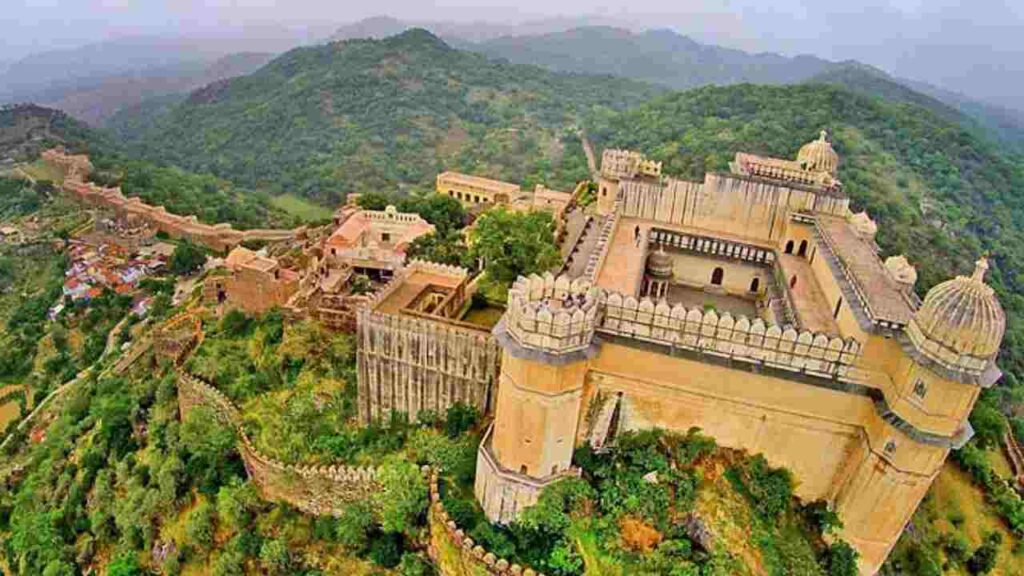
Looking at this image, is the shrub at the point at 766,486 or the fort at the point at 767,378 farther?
the shrub at the point at 766,486

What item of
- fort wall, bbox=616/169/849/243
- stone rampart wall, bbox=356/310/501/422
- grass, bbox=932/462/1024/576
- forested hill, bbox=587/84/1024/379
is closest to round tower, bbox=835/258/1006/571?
grass, bbox=932/462/1024/576

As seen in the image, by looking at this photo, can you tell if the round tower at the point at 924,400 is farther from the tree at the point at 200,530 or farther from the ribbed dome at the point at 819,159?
the tree at the point at 200,530

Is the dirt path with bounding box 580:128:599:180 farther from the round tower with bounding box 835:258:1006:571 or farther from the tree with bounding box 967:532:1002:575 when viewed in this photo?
Result: the round tower with bounding box 835:258:1006:571

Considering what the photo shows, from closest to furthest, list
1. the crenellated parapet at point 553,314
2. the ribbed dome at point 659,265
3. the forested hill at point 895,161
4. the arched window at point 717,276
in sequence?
the crenellated parapet at point 553,314 < the ribbed dome at point 659,265 < the arched window at point 717,276 < the forested hill at point 895,161

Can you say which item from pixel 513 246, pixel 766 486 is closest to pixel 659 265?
pixel 513 246

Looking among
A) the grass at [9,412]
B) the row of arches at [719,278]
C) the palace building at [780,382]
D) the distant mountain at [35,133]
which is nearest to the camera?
the palace building at [780,382]

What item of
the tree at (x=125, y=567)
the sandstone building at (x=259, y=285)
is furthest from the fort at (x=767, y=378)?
the tree at (x=125, y=567)

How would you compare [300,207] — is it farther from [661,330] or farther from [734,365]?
[734,365]
